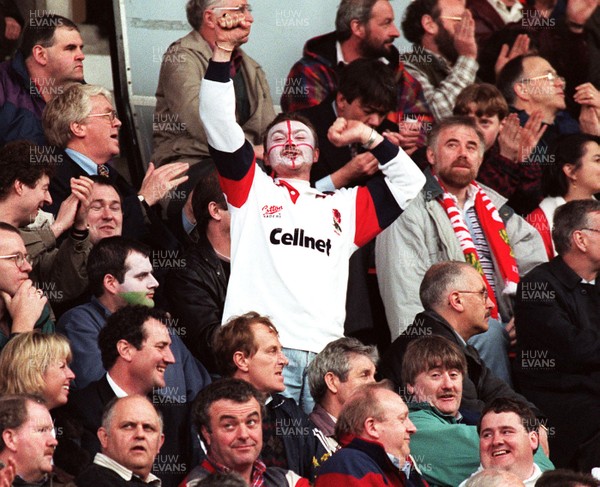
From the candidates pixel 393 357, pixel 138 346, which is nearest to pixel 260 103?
pixel 393 357

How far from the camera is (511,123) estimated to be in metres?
12.6

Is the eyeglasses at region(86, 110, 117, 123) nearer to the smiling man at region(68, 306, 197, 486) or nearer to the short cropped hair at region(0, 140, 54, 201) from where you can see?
the short cropped hair at region(0, 140, 54, 201)

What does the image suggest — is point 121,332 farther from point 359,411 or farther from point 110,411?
point 359,411

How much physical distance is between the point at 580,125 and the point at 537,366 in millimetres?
3487

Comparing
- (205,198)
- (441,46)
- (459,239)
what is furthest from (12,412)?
(441,46)

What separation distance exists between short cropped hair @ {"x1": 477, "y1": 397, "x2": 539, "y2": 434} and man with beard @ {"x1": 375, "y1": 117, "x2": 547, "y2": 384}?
1.63 metres

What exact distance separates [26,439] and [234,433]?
1099 millimetres

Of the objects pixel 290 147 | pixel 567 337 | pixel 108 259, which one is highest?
pixel 290 147

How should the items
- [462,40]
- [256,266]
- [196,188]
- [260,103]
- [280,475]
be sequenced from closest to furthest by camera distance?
[280,475] < [256,266] < [196,188] < [260,103] < [462,40]

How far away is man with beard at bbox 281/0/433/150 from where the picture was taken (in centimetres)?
1241

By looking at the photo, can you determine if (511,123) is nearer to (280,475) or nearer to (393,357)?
(393,357)

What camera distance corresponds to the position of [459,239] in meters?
11.3

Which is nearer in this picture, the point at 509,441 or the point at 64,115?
the point at 509,441

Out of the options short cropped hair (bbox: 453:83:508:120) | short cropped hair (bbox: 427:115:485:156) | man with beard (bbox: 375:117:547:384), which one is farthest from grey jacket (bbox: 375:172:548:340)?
short cropped hair (bbox: 453:83:508:120)
